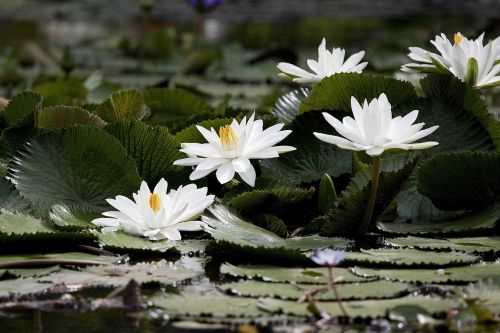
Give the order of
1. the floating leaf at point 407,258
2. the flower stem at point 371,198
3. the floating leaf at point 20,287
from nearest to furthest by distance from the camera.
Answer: the floating leaf at point 20,287, the floating leaf at point 407,258, the flower stem at point 371,198

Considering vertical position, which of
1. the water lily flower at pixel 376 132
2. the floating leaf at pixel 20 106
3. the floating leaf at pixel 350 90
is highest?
the floating leaf at pixel 350 90

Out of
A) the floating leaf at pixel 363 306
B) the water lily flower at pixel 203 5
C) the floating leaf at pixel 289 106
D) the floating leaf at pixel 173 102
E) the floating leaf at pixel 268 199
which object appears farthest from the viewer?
the water lily flower at pixel 203 5

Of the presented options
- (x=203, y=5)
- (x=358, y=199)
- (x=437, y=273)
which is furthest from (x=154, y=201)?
(x=203, y=5)

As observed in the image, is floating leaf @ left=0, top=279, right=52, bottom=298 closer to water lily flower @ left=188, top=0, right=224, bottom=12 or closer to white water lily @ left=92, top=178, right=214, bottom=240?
white water lily @ left=92, top=178, right=214, bottom=240

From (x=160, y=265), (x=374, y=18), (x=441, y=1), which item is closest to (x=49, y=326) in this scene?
(x=160, y=265)

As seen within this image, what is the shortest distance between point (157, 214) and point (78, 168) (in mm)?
275

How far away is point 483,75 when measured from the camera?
217 centimetres

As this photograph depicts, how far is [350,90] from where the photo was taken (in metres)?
2.18

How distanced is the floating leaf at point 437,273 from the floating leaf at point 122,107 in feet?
2.97

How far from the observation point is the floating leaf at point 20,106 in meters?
2.21

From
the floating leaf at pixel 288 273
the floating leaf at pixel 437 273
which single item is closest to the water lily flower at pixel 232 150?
the floating leaf at pixel 288 273

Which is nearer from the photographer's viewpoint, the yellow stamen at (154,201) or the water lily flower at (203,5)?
the yellow stamen at (154,201)

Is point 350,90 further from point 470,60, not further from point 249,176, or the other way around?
point 249,176

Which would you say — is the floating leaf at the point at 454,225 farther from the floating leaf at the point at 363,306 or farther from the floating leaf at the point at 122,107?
the floating leaf at the point at 122,107
